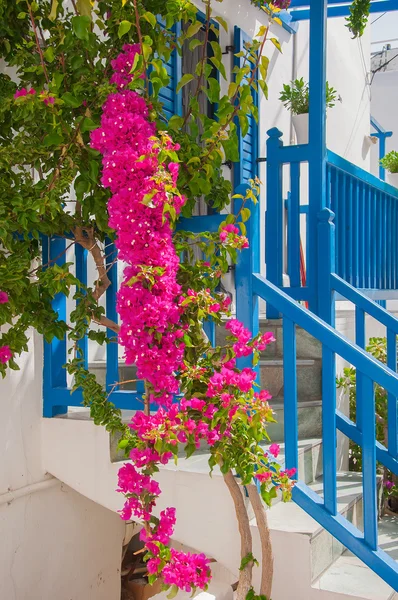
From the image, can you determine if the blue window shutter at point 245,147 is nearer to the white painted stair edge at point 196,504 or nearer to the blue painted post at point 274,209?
the blue painted post at point 274,209

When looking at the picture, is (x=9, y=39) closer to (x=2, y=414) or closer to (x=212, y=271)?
(x=212, y=271)

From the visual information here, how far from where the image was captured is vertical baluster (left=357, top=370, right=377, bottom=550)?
2.84 metres

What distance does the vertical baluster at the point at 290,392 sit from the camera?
9.81ft

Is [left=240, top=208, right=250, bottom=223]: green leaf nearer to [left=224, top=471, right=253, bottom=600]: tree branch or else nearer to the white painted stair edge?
[left=224, top=471, right=253, bottom=600]: tree branch

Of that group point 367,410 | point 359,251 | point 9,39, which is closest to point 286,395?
point 367,410

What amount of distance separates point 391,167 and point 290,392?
6346 millimetres

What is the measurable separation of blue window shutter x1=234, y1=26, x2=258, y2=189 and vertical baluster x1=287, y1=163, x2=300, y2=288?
1.14 m

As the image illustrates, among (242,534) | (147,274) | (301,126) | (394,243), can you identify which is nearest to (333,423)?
(242,534)

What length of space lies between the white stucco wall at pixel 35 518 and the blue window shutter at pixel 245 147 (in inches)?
114

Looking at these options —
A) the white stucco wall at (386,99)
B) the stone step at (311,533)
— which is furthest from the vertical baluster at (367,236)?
the white stucco wall at (386,99)

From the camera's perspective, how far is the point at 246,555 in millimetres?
2738

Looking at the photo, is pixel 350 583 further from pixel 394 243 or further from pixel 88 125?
pixel 394 243

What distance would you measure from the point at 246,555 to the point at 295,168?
2591 mm

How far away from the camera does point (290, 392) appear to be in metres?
3.00
